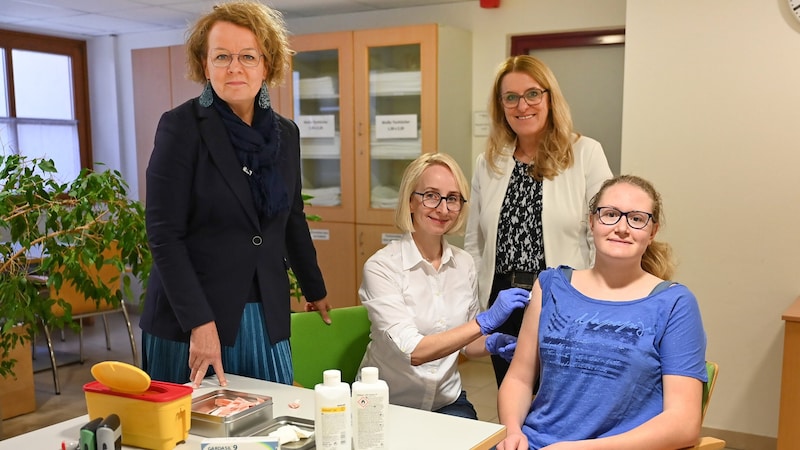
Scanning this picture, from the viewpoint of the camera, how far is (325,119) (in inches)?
175

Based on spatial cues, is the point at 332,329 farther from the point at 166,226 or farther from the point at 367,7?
the point at 367,7

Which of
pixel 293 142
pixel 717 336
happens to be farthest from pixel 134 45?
pixel 717 336

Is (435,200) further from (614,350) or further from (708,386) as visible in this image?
(708,386)

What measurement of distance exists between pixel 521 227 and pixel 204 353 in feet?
3.47

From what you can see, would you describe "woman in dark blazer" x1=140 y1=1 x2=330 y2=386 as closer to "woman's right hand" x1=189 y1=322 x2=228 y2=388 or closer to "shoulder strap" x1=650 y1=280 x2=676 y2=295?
"woman's right hand" x1=189 y1=322 x2=228 y2=388

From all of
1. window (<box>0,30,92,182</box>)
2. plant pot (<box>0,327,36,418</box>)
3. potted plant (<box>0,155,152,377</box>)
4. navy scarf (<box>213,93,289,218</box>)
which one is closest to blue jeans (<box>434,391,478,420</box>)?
navy scarf (<box>213,93,289,218</box>)

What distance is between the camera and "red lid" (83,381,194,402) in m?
1.29

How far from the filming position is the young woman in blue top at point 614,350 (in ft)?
5.13

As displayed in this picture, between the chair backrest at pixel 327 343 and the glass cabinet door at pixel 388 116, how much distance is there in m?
2.12

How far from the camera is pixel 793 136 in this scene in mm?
2939

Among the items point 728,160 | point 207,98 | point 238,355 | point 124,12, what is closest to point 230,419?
point 238,355

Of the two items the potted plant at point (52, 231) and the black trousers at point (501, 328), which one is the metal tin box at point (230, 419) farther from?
the potted plant at point (52, 231)

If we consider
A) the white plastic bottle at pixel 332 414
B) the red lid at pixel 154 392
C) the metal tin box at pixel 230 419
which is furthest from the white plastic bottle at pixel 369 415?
the red lid at pixel 154 392

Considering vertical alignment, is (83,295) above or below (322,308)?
below
